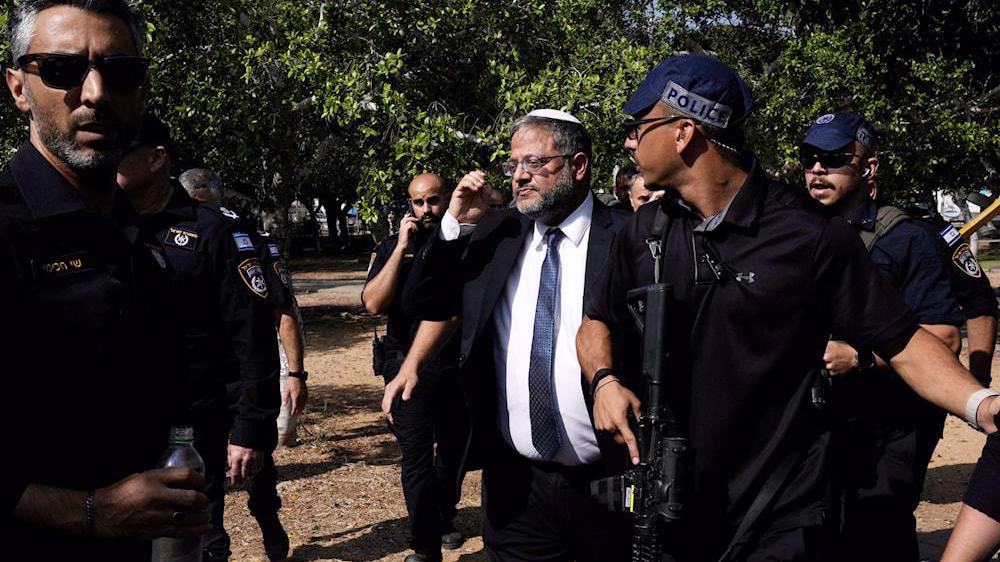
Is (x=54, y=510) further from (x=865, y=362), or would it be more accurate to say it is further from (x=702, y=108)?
(x=865, y=362)

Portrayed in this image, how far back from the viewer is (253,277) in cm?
457

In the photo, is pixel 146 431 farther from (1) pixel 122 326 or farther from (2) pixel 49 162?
(2) pixel 49 162

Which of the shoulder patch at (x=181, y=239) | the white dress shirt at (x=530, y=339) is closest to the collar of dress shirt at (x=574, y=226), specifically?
the white dress shirt at (x=530, y=339)

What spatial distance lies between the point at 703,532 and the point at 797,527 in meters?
0.28

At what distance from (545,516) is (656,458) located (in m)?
1.07

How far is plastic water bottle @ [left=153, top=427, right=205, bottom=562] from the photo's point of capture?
2.03m

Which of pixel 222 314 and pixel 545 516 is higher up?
pixel 222 314

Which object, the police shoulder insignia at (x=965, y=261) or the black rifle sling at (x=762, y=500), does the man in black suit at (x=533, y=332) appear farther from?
the police shoulder insignia at (x=965, y=261)

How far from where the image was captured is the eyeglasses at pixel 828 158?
4734 mm

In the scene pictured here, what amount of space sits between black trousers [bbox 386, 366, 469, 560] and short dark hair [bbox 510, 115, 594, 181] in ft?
7.25

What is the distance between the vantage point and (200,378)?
436 cm

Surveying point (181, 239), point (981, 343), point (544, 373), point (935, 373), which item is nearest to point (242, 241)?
point (181, 239)

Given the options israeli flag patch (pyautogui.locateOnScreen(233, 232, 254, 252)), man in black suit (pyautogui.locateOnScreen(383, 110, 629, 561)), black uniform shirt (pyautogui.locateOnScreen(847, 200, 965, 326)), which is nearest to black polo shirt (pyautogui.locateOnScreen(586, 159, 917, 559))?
man in black suit (pyautogui.locateOnScreen(383, 110, 629, 561))

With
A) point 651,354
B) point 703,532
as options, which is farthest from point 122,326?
point 703,532
